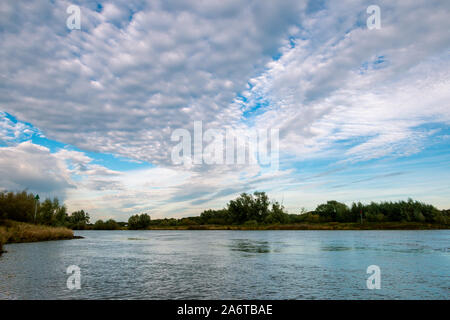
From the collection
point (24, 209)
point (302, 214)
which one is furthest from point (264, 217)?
point (24, 209)

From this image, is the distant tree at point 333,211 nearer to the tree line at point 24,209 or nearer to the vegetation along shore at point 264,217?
the vegetation along shore at point 264,217

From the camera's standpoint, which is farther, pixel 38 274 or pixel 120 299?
pixel 38 274

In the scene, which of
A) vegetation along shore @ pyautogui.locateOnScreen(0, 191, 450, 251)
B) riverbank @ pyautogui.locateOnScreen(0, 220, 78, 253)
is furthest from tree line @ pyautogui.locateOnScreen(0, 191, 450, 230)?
riverbank @ pyautogui.locateOnScreen(0, 220, 78, 253)

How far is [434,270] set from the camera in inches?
898

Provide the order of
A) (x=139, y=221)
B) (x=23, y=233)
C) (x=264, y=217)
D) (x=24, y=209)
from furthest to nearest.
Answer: (x=139, y=221), (x=264, y=217), (x=24, y=209), (x=23, y=233)

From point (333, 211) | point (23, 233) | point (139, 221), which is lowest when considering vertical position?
point (139, 221)

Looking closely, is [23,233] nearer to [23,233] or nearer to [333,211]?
[23,233]

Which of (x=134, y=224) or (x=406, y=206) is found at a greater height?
(x=406, y=206)

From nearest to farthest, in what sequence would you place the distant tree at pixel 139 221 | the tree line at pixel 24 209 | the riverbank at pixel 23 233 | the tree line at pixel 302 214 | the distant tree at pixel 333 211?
the riverbank at pixel 23 233 → the tree line at pixel 24 209 → the tree line at pixel 302 214 → the distant tree at pixel 333 211 → the distant tree at pixel 139 221

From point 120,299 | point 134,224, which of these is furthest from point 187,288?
point 134,224

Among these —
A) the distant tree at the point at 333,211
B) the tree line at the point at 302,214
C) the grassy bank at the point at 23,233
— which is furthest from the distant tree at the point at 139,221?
the grassy bank at the point at 23,233

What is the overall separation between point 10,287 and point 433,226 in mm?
164873
